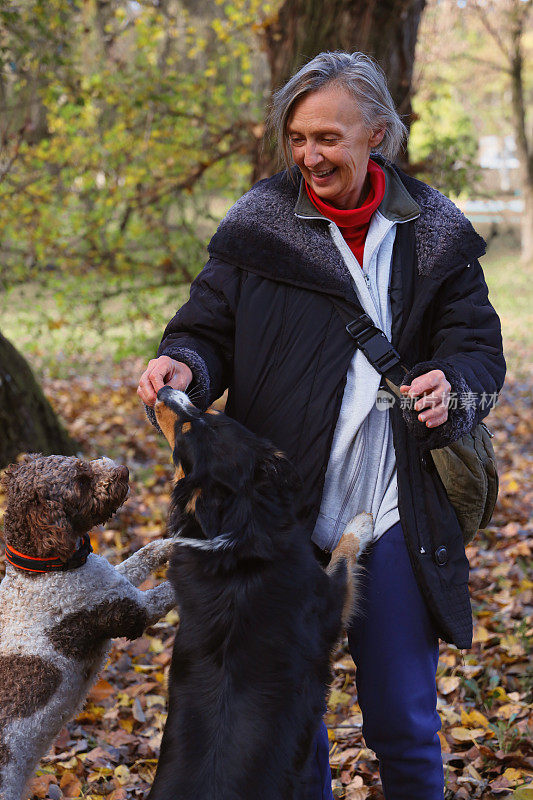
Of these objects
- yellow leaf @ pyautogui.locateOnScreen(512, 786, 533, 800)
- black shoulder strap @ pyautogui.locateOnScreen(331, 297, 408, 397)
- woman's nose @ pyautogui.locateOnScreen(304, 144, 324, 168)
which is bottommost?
yellow leaf @ pyautogui.locateOnScreen(512, 786, 533, 800)

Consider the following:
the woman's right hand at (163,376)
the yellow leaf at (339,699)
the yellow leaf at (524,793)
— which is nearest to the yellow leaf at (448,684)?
the yellow leaf at (339,699)

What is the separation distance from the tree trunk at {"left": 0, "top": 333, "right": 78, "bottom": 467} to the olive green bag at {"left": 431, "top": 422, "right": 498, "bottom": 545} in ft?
13.1

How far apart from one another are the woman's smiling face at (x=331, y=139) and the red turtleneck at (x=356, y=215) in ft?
0.17

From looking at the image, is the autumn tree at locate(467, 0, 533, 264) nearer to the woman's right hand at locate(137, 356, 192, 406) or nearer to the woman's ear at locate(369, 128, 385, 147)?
the woman's ear at locate(369, 128, 385, 147)

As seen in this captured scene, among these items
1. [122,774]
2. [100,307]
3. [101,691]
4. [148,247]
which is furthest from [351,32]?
[122,774]

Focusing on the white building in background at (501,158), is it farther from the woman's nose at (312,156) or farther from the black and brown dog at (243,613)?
the black and brown dog at (243,613)

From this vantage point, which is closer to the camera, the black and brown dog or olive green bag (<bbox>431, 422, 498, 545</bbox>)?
the black and brown dog

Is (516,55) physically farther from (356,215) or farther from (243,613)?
(243,613)

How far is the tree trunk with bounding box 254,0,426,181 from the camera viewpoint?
5914 mm

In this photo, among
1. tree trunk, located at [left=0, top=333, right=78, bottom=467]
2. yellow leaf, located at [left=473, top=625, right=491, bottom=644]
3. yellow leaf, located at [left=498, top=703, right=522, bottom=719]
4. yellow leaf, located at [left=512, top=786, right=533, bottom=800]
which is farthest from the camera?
tree trunk, located at [left=0, top=333, right=78, bottom=467]

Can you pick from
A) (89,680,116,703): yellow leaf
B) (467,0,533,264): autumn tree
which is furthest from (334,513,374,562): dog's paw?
(467,0,533,264): autumn tree

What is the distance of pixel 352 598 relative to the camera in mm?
2662

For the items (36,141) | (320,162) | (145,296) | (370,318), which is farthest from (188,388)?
(36,141)

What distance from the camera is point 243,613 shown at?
2.43 meters
